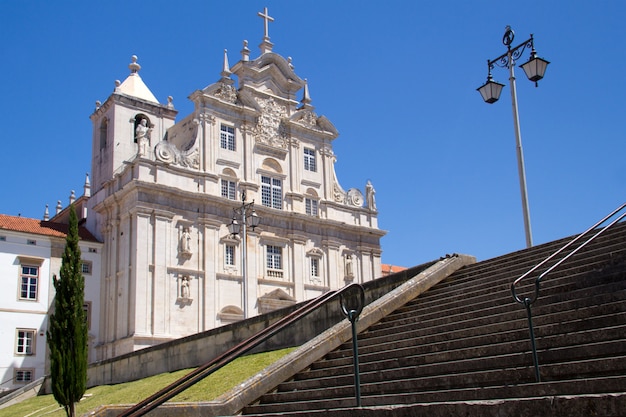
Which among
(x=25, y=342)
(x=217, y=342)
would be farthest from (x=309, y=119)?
(x=217, y=342)

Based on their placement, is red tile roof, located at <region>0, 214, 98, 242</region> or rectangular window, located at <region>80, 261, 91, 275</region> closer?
red tile roof, located at <region>0, 214, 98, 242</region>

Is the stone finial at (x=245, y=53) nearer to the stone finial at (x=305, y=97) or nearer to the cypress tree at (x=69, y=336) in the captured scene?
the stone finial at (x=305, y=97)

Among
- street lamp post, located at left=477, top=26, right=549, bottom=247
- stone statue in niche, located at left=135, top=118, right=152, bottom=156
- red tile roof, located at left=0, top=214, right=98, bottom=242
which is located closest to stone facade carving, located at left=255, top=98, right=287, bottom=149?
stone statue in niche, located at left=135, top=118, right=152, bottom=156

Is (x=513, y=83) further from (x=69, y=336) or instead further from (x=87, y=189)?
(x=87, y=189)

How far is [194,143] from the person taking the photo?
3834 centimetres

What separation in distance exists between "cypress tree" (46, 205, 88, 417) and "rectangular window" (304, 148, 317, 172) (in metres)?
21.7

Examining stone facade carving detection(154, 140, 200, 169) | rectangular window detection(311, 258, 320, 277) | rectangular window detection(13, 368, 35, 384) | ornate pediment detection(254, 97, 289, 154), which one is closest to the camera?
rectangular window detection(13, 368, 35, 384)

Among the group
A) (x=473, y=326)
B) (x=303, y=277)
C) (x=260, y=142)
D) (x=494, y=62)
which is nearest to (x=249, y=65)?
(x=260, y=142)

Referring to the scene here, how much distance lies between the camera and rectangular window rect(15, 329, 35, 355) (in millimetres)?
33625

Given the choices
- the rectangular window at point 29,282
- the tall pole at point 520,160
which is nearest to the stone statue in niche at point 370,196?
the rectangular window at point 29,282

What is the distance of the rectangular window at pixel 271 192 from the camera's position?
40.2m

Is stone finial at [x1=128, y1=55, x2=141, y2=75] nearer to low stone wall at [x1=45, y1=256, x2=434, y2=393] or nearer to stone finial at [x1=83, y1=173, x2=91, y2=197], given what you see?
stone finial at [x1=83, y1=173, x2=91, y2=197]

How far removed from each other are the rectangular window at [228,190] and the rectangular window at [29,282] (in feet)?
35.1

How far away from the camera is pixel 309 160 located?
43.4m
